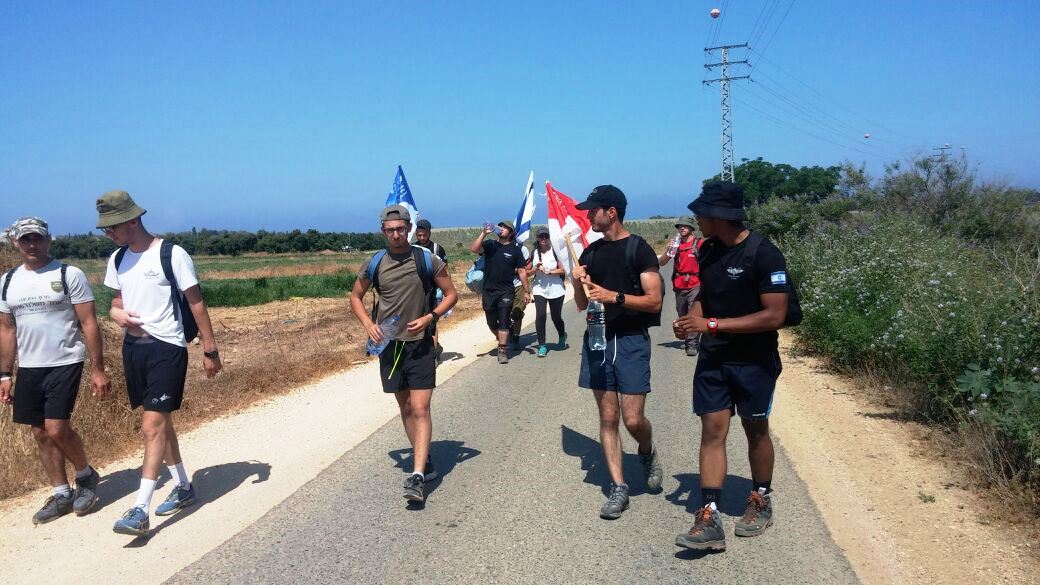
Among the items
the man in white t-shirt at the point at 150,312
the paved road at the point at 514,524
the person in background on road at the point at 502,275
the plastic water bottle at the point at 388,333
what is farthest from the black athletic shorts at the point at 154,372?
the person in background on road at the point at 502,275

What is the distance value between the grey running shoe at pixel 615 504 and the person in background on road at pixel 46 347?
326 centimetres

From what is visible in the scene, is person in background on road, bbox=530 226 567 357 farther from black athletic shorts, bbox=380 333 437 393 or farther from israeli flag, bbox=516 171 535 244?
black athletic shorts, bbox=380 333 437 393

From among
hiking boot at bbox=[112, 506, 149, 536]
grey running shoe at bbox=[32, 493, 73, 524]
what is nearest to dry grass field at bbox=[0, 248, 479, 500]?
grey running shoe at bbox=[32, 493, 73, 524]

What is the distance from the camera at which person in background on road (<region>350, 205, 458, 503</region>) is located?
5480 mm

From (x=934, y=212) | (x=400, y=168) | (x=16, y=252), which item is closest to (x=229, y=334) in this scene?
(x=400, y=168)

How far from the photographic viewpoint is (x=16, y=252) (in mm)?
7961

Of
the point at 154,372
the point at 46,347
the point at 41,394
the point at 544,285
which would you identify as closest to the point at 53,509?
the point at 41,394

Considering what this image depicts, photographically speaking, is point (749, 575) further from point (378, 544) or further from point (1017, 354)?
point (1017, 354)

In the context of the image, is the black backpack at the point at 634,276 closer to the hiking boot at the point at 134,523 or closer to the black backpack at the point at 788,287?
the black backpack at the point at 788,287

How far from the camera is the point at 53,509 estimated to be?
202 inches

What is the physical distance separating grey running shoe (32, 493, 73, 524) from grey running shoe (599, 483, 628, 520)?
3485mm

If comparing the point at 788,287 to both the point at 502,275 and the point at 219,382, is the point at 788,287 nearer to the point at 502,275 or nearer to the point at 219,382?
the point at 502,275

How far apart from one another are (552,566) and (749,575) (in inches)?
Answer: 40.1

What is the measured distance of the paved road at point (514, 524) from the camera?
4176 millimetres
